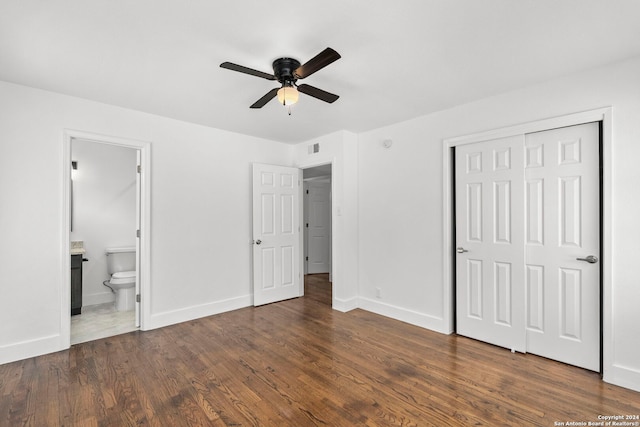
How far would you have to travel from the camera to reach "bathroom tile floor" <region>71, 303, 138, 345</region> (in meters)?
3.35

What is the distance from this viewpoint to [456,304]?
11.1 feet

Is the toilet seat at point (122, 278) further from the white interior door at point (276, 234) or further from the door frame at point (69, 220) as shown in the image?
the white interior door at point (276, 234)

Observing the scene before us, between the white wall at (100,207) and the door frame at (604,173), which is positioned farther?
the white wall at (100,207)

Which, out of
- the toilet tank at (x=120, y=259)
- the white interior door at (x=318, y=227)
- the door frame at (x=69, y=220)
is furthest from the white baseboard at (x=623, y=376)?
the toilet tank at (x=120, y=259)

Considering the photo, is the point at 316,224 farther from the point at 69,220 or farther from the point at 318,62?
the point at 318,62

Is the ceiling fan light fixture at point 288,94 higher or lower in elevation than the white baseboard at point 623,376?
higher

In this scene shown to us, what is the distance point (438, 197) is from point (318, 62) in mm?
2193

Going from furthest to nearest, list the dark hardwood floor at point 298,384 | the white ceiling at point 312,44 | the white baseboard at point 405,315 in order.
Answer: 1. the white baseboard at point 405,315
2. the dark hardwood floor at point 298,384
3. the white ceiling at point 312,44

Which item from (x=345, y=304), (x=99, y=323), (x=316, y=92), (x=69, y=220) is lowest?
(x=99, y=323)

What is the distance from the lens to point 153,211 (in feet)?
11.8

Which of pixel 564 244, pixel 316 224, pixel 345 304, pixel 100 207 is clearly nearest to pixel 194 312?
pixel 345 304

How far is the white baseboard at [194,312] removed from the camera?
357 cm

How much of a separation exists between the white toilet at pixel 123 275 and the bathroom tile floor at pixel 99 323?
0.14m

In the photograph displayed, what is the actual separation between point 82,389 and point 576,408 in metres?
3.56
